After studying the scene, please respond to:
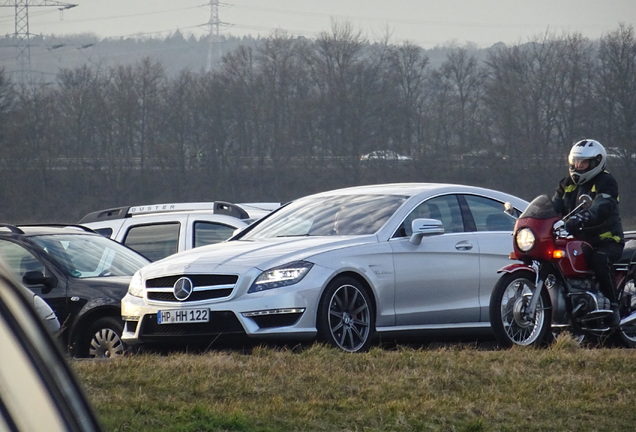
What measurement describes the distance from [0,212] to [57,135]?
28.8ft

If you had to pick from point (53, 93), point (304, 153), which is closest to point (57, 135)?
point (53, 93)

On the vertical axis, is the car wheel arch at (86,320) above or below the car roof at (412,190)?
below

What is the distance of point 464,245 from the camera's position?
9.73 metres

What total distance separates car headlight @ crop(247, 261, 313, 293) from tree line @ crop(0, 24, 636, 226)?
58059mm

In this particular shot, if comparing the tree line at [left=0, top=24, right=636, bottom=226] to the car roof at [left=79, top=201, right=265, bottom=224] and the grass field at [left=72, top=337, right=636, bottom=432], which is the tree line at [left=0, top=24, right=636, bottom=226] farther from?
the grass field at [left=72, top=337, right=636, bottom=432]

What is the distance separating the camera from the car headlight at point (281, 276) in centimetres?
852

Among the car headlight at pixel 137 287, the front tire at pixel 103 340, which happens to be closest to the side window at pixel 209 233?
the front tire at pixel 103 340

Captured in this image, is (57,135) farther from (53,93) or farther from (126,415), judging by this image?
(126,415)

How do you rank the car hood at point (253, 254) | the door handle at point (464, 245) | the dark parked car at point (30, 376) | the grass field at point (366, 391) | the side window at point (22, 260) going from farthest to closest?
the side window at point (22, 260) < the door handle at point (464, 245) < the car hood at point (253, 254) < the grass field at point (366, 391) < the dark parked car at point (30, 376)

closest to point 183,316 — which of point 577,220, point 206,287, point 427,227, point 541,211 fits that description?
point 206,287

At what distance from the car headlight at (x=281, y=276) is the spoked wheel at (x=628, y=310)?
289cm

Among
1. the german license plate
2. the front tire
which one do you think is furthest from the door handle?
the front tire

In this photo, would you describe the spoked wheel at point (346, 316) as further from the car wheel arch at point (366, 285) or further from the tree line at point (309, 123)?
the tree line at point (309, 123)

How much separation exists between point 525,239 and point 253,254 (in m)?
2.28
